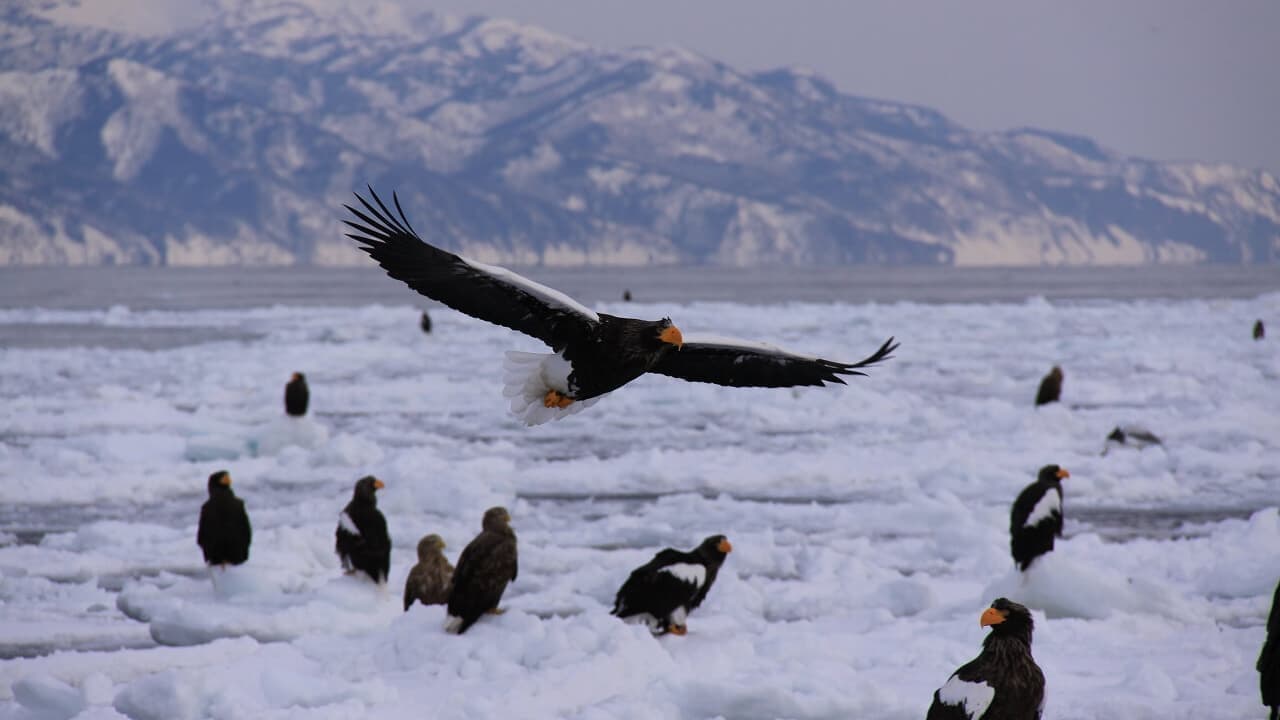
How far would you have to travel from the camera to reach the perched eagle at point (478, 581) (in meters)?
8.12

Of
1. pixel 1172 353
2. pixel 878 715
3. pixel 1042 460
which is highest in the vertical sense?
pixel 1172 353

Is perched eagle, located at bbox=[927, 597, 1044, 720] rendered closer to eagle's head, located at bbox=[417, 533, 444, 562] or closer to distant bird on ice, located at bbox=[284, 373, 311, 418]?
eagle's head, located at bbox=[417, 533, 444, 562]

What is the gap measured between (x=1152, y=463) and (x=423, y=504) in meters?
8.31

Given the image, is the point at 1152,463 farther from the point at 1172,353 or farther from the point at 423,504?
the point at 1172,353

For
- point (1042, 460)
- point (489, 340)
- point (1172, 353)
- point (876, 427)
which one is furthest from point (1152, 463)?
point (489, 340)

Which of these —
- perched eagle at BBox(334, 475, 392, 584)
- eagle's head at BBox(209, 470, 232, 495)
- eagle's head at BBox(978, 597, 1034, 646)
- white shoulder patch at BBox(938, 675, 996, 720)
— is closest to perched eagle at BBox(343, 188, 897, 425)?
eagle's head at BBox(978, 597, 1034, 646)

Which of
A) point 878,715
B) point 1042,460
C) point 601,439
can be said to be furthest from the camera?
point 601,439

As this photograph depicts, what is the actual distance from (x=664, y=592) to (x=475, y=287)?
9.63ft

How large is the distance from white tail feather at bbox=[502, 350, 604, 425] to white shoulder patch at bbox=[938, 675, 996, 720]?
2.17m

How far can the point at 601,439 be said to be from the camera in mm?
19344

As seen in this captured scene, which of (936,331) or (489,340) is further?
(936,331)

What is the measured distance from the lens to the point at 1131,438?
1741cm

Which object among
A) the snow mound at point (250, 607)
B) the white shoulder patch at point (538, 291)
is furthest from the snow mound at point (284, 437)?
the white shoulder patch at point (538, 291)

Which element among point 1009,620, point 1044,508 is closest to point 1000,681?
point 1009,620
